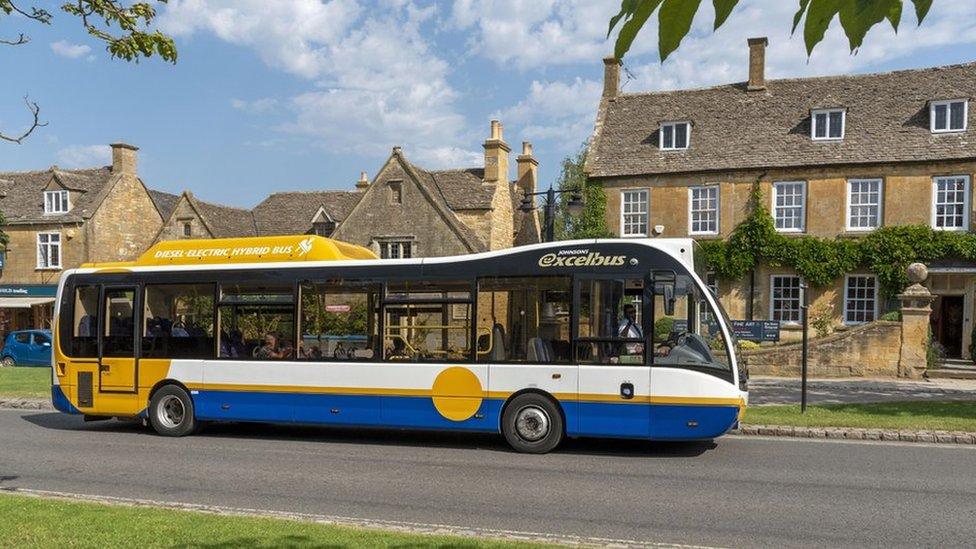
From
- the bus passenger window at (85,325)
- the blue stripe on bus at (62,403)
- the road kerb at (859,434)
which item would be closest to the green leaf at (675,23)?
the road kerb at (859,434)

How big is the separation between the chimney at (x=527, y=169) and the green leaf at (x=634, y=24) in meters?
39.9

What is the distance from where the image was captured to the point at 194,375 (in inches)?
538

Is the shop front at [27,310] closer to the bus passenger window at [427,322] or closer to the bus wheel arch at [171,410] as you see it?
the bus wheel arch at [171,410]

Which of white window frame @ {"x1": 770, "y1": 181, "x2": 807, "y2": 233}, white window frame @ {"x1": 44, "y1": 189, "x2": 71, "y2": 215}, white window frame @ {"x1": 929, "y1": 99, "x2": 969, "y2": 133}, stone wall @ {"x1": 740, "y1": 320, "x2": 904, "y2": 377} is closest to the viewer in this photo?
stone wall @ {"x1": 740, "y1": 320, "x2": 904, "y2": 377}

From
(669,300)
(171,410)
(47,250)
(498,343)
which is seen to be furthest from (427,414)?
(47,250)

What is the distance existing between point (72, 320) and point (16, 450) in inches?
121

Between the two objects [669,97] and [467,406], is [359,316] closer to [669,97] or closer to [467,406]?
[467,406]

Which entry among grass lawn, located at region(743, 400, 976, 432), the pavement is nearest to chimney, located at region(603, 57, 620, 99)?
the pavement

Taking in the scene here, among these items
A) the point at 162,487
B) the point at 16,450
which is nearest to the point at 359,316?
the point at 162,487

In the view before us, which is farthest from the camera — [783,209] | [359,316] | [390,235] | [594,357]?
[390,235]

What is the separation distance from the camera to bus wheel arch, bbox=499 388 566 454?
11727 millimetres

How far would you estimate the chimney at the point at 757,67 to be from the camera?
1288 inches

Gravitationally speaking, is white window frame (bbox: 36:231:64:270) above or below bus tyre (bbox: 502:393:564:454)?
above

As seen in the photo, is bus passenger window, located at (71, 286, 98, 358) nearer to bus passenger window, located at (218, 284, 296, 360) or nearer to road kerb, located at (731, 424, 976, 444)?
bus passenger window, located at (218, 284, 296, 360)
